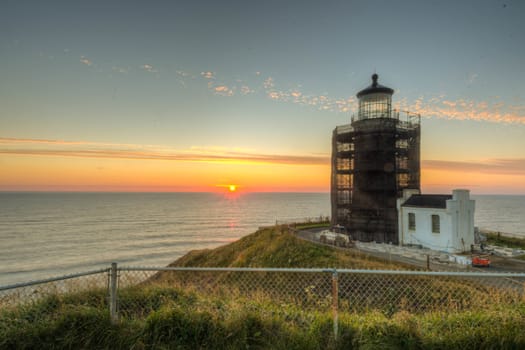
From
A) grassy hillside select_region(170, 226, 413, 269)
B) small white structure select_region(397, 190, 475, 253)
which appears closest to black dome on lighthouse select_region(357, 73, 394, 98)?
small white structure select_region(397, 190, 475, 253)

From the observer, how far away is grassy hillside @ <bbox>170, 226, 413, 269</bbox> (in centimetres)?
1823

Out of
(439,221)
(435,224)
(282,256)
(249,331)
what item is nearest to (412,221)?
(435,224)

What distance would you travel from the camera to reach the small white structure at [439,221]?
2062 cm

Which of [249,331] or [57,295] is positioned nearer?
[249,331]

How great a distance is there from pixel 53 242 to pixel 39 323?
2043 inches

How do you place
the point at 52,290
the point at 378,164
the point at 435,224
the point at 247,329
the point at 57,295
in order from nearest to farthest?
the point at 247,329, the point at 57,295, the point at 52,290, the point at 435,224, the point at 378,164

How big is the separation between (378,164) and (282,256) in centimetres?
1267

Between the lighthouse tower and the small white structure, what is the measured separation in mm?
1577

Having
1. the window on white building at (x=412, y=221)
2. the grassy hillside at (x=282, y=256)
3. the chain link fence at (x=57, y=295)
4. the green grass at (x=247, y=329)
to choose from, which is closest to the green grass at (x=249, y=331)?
the green grass at (x=247, y=329)

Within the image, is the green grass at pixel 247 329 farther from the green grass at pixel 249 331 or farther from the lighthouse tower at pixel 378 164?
the lighthouse tower at pixel 378 164

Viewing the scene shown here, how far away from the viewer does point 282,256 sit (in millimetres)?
22000

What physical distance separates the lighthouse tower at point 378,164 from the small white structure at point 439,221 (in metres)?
1.58

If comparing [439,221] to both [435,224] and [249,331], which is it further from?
[249,331]

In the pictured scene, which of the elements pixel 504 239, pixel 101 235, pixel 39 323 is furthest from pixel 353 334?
pixel 101 235
